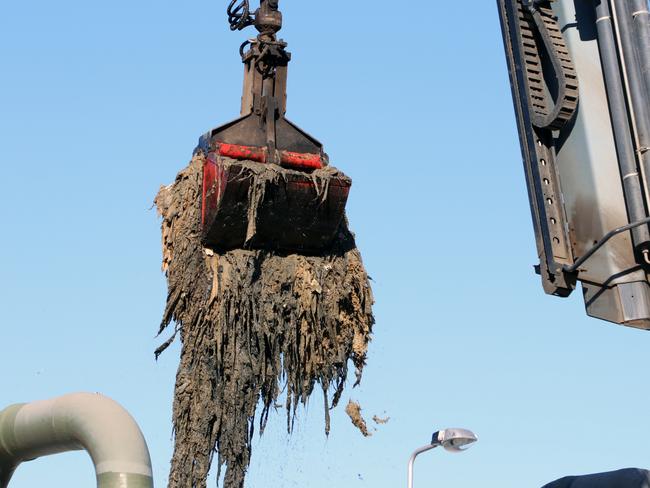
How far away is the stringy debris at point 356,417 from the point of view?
1152 cm

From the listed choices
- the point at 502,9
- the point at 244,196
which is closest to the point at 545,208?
the point at 502,9

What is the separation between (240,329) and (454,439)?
7.86ft

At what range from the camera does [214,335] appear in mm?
10477

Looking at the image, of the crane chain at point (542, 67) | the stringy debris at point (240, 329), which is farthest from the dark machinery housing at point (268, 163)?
the crane chain at point (542, 67)

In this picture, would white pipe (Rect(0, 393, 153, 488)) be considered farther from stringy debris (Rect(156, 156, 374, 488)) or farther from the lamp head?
the lamp head

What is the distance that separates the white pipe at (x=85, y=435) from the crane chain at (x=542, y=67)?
14.7 feet

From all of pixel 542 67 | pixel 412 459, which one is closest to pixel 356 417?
pixel 412 459

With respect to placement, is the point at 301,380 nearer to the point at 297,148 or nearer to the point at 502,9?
the point at 297,148

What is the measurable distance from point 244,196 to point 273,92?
131 cm

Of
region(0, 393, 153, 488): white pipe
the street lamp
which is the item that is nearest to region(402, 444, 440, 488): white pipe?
the street lamp

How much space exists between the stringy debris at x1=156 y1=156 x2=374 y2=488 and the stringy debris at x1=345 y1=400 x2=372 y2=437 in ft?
1.60

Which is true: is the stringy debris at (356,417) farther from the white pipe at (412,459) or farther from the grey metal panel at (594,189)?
the grey metal panel at (594,189)

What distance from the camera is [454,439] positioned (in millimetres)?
9656

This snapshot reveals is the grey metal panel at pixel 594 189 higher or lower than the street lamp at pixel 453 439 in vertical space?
higher
